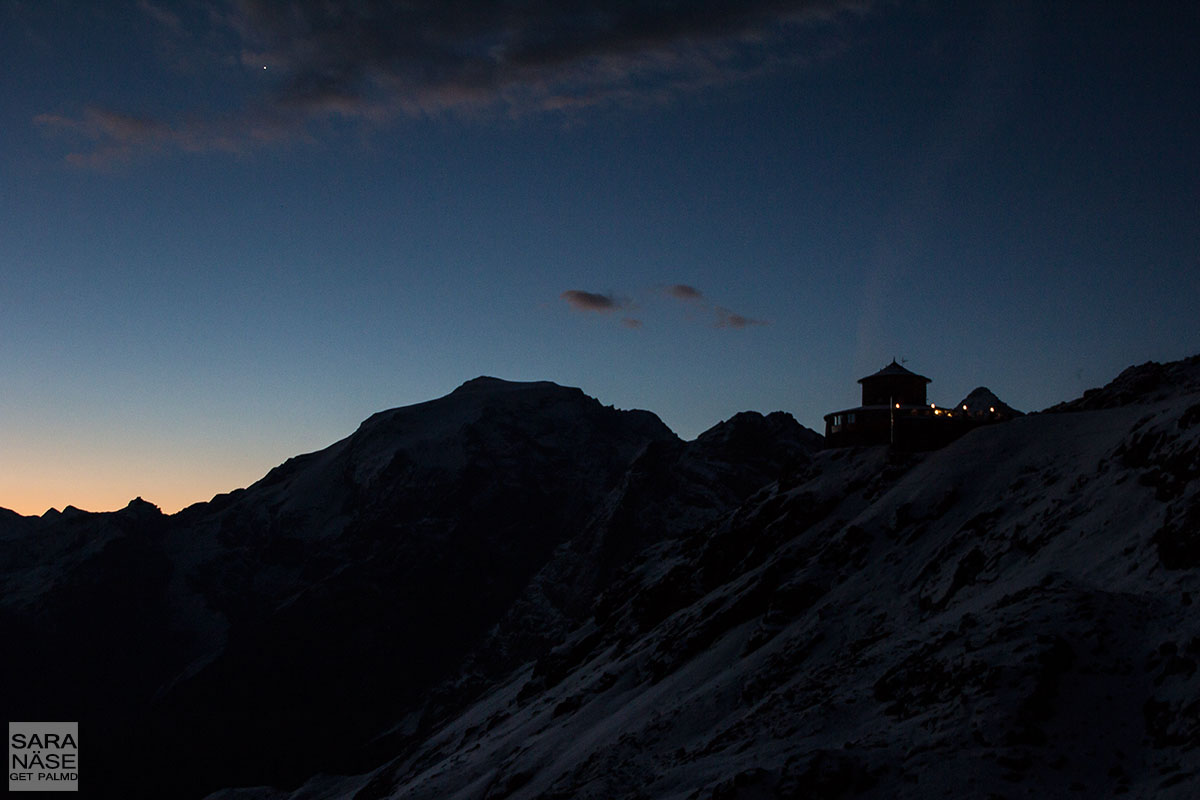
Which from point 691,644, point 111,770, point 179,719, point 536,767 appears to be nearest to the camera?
point 536,767

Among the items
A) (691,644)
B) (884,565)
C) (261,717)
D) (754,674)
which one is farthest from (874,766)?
(261,717)

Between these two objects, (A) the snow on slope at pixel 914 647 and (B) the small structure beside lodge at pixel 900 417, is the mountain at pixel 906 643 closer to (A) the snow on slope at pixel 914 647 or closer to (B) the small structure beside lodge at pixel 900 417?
(A) the snow on slope at pixel 914 647

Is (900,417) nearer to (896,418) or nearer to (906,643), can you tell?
(896,418)

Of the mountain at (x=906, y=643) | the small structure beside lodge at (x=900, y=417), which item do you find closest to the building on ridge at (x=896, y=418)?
the small structure beside lodge at (x=900, y=417)

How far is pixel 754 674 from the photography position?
41.8m

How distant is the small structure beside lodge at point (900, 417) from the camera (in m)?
63.0

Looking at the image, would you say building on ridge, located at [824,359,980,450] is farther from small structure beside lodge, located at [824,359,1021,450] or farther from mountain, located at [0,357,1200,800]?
mountain, located at [0,357,1200,800]

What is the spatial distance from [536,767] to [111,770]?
14965cm

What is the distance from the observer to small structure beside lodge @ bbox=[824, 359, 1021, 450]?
62969 millimetres

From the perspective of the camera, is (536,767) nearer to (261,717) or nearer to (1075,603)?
(1075,603)

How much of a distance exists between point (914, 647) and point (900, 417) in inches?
1327

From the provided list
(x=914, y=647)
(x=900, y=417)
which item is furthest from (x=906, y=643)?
(x=900, y=417)

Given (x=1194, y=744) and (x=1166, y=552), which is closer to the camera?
(x=1194, y=744)

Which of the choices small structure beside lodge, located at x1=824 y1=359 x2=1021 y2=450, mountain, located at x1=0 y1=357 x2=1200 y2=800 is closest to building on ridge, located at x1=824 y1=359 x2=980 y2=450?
small structure beside lodge, located at x1=824 y1=359 x2=1021 y2=450
